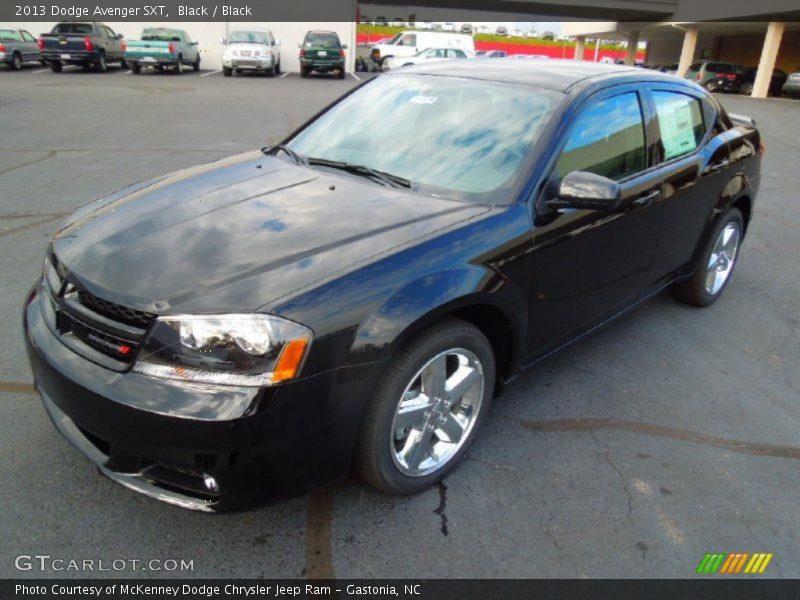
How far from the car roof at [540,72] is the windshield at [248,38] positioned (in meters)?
23.9

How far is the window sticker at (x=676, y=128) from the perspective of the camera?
388 cm

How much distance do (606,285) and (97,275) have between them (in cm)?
252

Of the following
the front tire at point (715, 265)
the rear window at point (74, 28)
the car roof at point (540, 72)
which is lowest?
the front tire at point (715, 265)

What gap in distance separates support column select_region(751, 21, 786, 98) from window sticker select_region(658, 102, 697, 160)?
29.4 meters

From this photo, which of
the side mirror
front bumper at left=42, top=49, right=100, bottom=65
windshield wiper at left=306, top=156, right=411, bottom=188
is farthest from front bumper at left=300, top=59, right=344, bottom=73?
the side mirror

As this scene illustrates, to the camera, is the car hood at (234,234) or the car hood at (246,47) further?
the car hood at (246,47)

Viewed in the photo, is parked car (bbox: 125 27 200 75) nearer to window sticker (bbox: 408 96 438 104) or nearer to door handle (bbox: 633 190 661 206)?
window sticker (bbox: 408 96 438 104)

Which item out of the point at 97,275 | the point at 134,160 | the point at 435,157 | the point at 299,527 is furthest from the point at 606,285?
the point at 134,160

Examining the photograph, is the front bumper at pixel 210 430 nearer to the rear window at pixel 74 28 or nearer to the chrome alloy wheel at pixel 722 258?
the chrome alloy wheel at pixel 722 258

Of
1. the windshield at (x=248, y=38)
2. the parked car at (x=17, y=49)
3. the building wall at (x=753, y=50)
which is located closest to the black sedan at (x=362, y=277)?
the parked car at (x=17, y=49)

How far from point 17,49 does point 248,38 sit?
820cm

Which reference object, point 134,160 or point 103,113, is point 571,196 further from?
point 103,113

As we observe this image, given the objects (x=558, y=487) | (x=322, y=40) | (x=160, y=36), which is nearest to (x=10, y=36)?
(x=160, y=36)

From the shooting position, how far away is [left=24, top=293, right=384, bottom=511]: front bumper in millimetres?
2057
